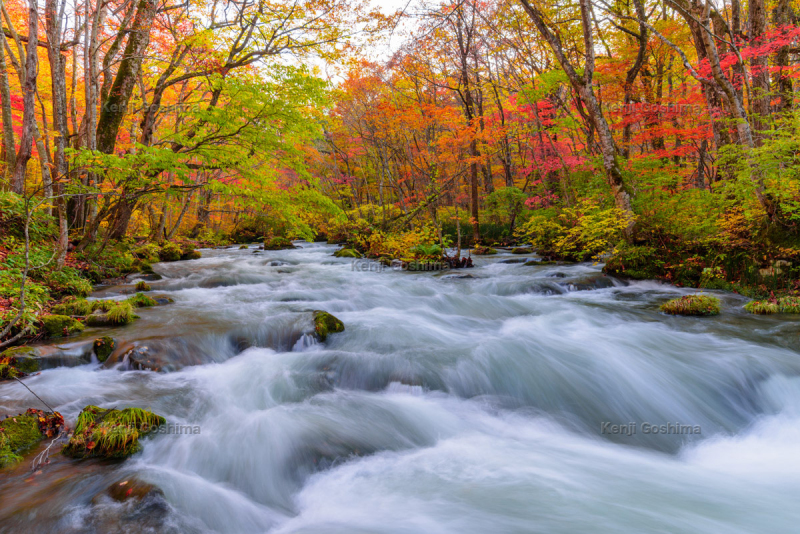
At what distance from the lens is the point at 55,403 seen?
3.65 m

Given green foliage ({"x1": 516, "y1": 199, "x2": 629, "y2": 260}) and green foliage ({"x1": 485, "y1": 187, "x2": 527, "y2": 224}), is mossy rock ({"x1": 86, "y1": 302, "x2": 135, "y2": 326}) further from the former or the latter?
green foliage ({"x1": 485, "y1": 187, "x2": 527, "y2": 224})

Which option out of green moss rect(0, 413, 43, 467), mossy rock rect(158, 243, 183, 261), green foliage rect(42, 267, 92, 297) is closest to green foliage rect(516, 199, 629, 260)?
green moss rect(0, 413, 43, 467)

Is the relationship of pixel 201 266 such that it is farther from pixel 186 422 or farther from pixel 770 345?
pixel 770 345

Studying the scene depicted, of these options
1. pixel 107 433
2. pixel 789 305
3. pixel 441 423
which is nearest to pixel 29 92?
pixel 107 433

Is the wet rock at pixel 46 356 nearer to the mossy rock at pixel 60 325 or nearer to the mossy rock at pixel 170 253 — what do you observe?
the mossy rock at pixel 60 325

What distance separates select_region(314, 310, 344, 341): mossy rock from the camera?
5.75 metres

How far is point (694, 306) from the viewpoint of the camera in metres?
6.54

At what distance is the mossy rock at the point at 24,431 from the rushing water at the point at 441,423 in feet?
0.92

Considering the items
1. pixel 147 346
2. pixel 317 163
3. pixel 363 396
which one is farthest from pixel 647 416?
pixel 317 163

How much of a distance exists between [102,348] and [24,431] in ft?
6.01

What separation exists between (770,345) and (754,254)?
2.72 m

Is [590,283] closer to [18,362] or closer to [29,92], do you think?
[18,362]

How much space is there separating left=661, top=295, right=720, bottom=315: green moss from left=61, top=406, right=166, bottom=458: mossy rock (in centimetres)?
747

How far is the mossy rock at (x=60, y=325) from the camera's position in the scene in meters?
5.04
